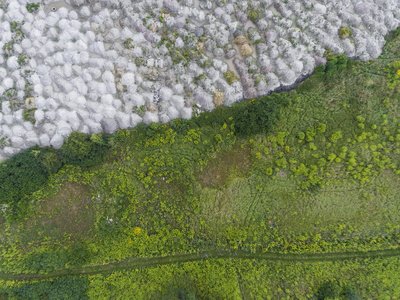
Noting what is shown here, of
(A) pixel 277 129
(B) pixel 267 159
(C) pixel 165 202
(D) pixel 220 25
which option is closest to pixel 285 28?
(D) pixel 220 25

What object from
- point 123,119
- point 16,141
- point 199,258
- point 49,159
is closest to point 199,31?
point 123,119

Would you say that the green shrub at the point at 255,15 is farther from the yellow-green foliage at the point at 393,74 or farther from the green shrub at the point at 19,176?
the green shrub at the point at 19,176

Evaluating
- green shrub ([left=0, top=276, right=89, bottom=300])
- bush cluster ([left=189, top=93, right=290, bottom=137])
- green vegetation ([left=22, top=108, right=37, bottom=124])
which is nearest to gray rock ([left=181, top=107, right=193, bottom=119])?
bush cluster ([left=189, top=93, right=290, bottom=137])

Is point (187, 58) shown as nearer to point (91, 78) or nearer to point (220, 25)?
point (220, 25)

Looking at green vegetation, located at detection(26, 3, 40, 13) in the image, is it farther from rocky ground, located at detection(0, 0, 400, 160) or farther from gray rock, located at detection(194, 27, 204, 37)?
gray rock, located at detection(194, 27, 204, 37)

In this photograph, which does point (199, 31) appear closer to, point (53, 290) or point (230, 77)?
point (230, 77)
